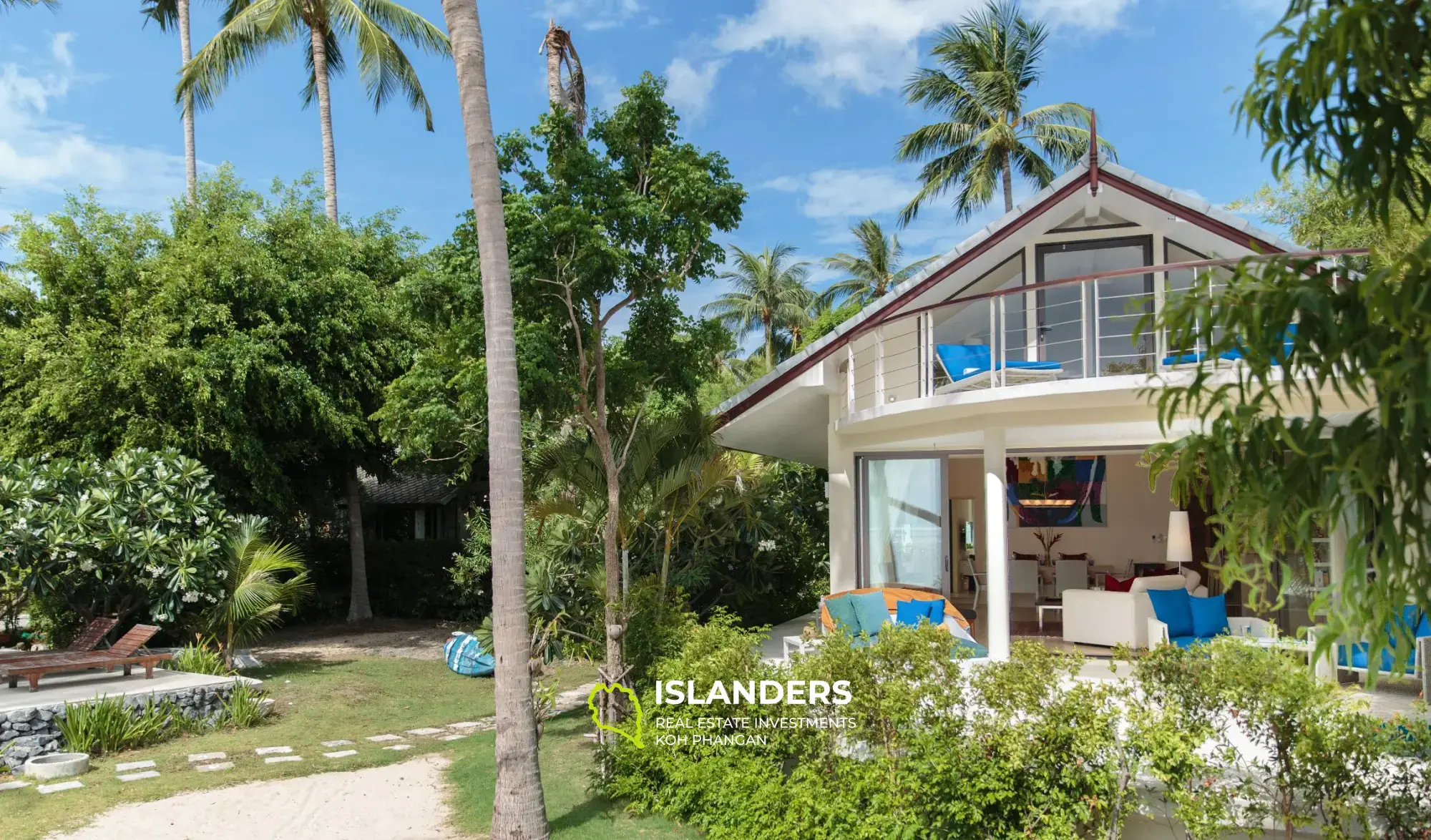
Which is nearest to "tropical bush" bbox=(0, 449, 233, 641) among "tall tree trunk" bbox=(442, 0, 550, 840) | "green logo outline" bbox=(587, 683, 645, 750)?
"green logo outline" bbox=(587, 683, 645, 750)

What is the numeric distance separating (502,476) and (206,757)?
593 centimetres

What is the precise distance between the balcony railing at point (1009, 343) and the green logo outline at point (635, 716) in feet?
14.9

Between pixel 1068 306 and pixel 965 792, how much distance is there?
8244 mm

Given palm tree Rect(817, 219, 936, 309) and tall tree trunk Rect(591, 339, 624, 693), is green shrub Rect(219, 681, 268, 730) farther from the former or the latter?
palm tree Rect(817, 219, 936, 309)

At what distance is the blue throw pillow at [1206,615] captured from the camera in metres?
10.5

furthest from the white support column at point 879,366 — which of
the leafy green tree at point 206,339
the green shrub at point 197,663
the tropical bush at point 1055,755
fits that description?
the green shrub at point 197,663

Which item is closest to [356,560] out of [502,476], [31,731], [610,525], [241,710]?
[241,710]

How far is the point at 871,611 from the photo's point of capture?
1063cm

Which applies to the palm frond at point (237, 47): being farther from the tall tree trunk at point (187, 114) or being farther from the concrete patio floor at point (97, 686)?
the concrete patio floor at point (97, 686)

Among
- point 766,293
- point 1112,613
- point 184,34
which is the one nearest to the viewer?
point 1112,613

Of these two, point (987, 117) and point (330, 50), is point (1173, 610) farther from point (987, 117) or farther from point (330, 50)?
point (330, 50)

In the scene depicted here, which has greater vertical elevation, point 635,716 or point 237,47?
point 237,47

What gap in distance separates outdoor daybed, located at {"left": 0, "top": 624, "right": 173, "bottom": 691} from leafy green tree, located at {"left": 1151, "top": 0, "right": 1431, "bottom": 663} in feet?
43.8

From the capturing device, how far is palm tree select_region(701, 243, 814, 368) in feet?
179
